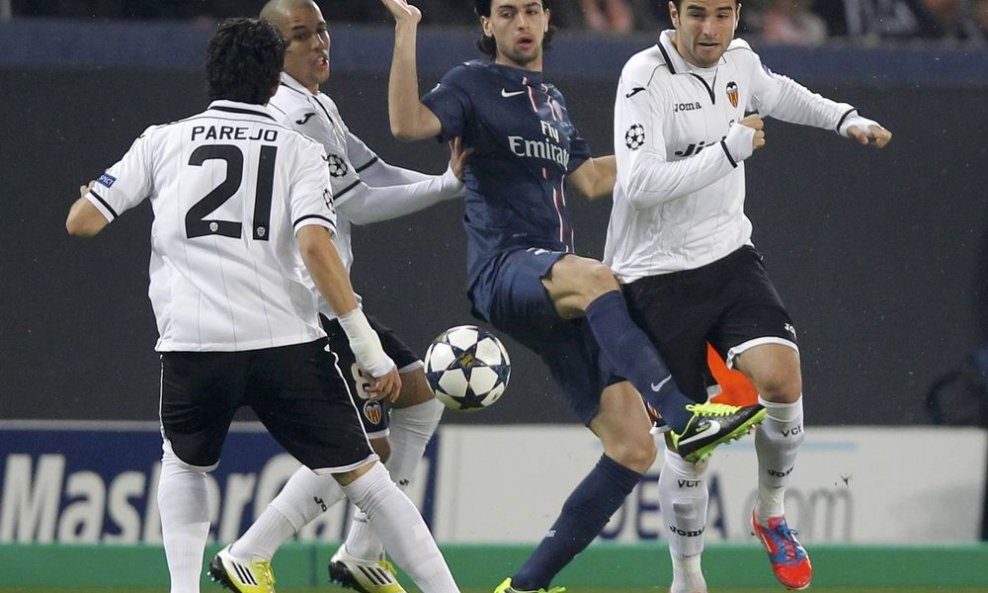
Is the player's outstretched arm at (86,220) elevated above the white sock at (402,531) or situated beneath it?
elevated above

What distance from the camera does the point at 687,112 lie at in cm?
563

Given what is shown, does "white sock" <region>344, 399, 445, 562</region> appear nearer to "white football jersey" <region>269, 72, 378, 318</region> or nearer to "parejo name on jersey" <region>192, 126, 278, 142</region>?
"white football jersey" <region>269, 72, 378, 318</region>

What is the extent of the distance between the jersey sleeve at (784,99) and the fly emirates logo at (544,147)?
0.70 meters

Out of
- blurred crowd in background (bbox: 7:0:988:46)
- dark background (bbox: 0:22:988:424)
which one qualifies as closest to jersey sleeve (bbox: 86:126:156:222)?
dark background (bbox: 0:22:988:424)

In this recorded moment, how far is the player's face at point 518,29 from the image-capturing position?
5863 millimetres

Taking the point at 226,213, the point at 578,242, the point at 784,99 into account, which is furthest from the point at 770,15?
the point at 226,213

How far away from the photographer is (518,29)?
5.87 metres

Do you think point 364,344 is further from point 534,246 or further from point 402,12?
point 402,12

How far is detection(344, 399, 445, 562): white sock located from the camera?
6.15 meters

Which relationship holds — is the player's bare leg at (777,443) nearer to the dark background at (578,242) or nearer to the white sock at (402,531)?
the white sock at (402,531)

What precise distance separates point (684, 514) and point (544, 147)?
134 cm

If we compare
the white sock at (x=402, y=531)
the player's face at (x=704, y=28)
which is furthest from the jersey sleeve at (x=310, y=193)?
the player's face at (x=704, y=28)

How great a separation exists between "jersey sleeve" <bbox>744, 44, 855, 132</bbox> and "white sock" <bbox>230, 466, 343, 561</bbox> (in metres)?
1.99

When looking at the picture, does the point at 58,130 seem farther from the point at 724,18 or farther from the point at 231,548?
the point at 724,18
